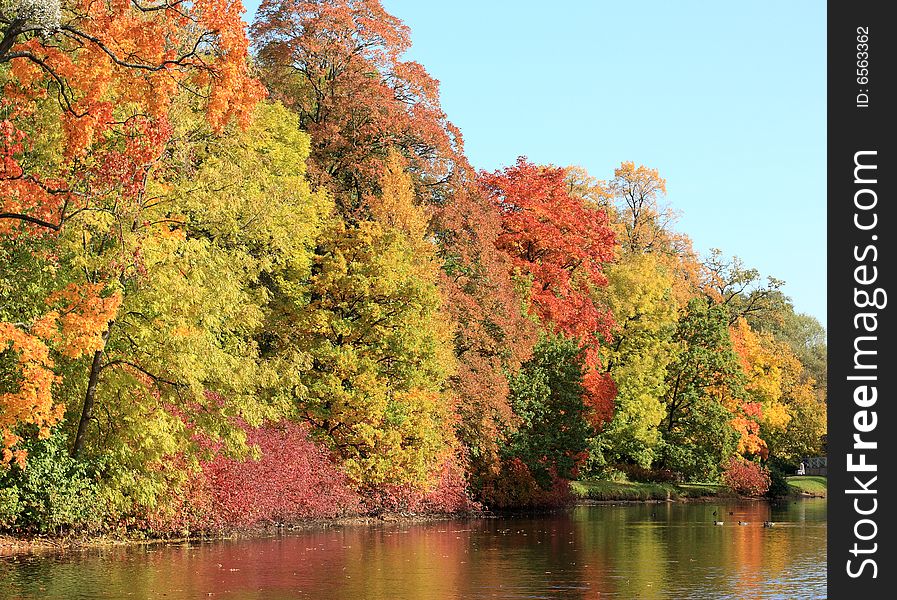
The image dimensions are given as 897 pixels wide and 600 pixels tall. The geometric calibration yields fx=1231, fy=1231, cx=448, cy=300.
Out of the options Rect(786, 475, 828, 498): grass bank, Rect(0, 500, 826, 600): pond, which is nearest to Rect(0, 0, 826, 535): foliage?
Rect(0, 500, 826, 600): pond

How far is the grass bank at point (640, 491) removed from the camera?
6084 cm

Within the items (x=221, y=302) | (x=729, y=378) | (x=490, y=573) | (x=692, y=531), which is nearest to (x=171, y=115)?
(x=221, y=302)

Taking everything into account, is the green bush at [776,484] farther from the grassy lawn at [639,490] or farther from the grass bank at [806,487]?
the grassy lawn at [639,490]

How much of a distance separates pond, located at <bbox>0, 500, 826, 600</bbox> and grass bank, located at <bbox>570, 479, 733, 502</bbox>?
2026cm

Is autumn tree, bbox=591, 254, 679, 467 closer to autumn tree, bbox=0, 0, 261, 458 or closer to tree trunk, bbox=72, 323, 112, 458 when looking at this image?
tree trunk, bbox=72, 323, 112, 458

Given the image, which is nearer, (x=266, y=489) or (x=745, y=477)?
(x=266, y=489)

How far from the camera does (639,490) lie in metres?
63.2

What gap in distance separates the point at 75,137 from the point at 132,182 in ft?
4.38

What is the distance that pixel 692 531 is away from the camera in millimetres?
40031

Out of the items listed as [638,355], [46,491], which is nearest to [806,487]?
[638,355]

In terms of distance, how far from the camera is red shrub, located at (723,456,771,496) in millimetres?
69188

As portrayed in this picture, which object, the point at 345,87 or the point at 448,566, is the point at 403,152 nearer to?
the point at 345,87

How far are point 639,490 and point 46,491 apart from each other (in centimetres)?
4091
